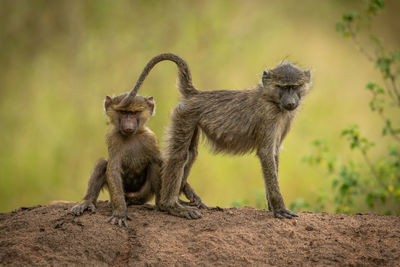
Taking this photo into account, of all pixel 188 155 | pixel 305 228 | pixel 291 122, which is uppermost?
pixel 291 122

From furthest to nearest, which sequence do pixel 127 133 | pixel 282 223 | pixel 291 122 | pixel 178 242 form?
pixel 291 122
pixel 127 133
pixel 282 223
pixel 178 242

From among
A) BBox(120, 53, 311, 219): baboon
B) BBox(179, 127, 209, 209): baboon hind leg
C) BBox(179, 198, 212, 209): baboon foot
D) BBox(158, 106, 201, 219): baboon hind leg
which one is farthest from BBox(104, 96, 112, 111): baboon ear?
BBox(179, 198, 212, 209): baboon foot

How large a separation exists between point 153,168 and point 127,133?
59cm

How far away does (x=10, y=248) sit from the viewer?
4402mm

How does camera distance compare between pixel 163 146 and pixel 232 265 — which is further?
pixel 163 146

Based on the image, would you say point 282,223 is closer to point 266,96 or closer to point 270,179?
point 270,179

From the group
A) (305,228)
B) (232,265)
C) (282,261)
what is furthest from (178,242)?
(305,228)

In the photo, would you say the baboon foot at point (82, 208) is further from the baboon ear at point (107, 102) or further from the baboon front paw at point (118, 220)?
the baboon ear at point (107, 102)

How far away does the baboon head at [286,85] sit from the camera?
17.4ft

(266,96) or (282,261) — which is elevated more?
(266,96)

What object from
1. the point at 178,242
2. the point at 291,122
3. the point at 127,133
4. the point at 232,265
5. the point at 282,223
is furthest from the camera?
the point at 291,122

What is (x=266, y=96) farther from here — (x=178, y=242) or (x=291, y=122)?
(x=178, y=242)

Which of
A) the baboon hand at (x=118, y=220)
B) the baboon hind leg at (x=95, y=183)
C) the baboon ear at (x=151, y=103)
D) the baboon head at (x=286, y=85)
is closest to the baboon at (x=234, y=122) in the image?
the baboon head at (x=286, y=85)

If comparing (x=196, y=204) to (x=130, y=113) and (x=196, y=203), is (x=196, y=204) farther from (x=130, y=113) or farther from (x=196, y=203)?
(x=130, y=113)
